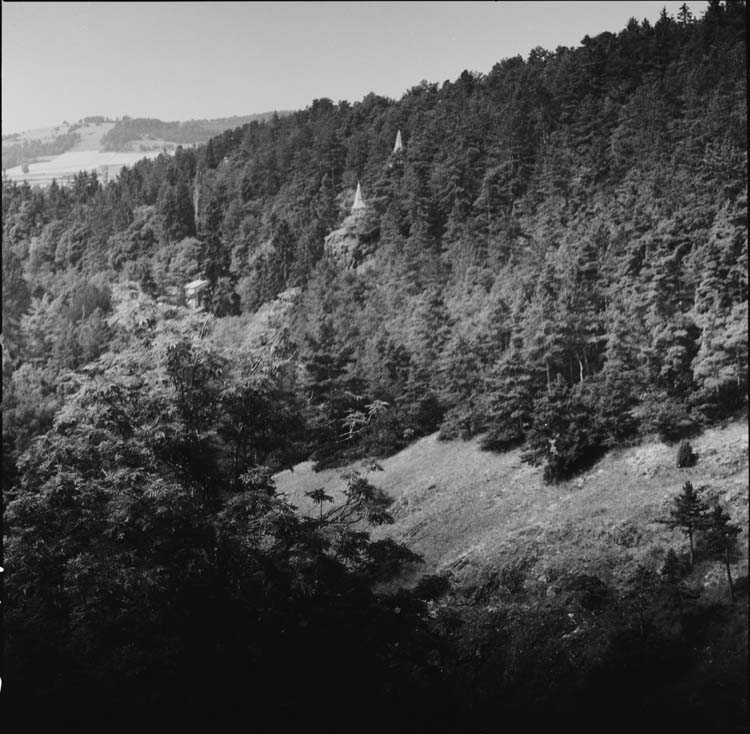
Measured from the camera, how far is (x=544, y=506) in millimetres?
17500

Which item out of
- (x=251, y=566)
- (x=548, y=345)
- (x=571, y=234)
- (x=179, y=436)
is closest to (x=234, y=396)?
(x=179, y=436)

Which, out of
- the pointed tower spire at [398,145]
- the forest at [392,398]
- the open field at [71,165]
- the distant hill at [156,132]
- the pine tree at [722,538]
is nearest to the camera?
the forest at [392,398]

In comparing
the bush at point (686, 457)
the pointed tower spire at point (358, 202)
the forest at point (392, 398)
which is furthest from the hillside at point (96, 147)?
the bush at point (686, 457)

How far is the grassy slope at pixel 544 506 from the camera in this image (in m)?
14.4

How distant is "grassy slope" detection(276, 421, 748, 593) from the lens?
565 inches

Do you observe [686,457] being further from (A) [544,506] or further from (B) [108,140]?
(B) [108,140]

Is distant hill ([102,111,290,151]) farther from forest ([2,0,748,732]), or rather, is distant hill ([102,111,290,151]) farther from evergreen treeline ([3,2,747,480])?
forest ([2,0,748,732])

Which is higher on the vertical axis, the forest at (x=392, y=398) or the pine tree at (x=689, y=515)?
the forest at (x=392, y=398)

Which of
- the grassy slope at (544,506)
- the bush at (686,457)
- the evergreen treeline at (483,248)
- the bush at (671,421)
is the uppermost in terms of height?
the evergreen treeline at (483,248)

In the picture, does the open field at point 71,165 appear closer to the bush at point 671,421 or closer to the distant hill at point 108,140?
the distant hill at point 108,140

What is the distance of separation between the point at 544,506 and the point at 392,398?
336 inches

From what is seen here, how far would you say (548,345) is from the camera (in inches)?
1004

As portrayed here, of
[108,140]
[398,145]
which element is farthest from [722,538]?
[108,140]

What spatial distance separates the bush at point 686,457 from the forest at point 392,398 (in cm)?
148
